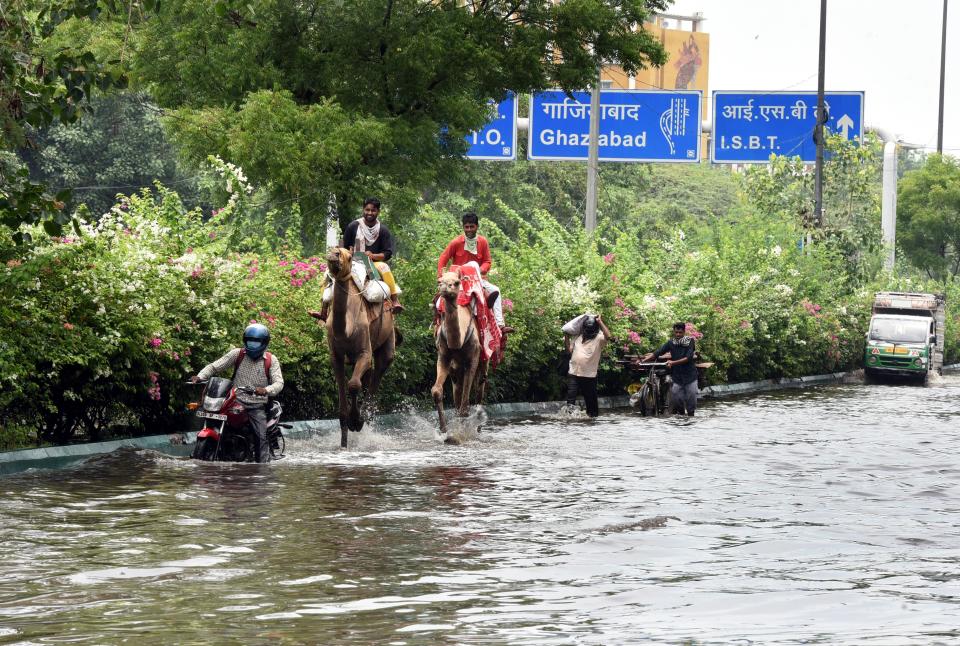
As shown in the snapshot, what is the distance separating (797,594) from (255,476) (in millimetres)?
7090

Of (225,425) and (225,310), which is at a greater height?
(225,310)

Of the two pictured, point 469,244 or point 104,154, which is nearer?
point 469,244

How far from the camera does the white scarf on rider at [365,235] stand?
1920cm

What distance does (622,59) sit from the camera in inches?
988

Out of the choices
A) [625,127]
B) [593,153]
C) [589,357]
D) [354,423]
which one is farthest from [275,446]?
[625,127]

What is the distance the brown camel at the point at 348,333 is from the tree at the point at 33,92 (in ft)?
15.4

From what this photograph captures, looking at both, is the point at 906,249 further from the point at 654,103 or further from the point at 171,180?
the point at 654,103

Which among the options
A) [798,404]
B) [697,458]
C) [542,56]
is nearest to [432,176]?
[542,56]

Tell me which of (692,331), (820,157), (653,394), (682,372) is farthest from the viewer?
(820,157)

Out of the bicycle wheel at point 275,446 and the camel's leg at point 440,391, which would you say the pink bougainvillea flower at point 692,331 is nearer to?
the camel's leg at point 440,391

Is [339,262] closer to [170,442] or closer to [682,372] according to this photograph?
[170,442]

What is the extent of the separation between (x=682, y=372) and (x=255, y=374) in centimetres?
1256

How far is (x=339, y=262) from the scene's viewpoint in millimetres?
17562

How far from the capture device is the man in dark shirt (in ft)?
87.8
